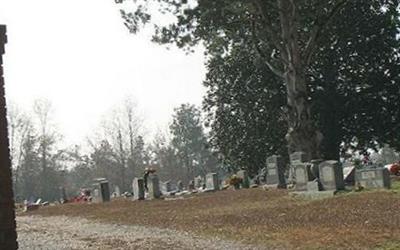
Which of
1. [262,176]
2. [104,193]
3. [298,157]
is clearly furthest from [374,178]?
[262,176]

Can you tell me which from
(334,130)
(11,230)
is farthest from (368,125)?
(11,230)

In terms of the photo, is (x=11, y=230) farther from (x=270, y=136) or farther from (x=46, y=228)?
(x=270, y=136)

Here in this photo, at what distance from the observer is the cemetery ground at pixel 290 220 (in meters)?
11.0

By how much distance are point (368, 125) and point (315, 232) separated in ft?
80.2

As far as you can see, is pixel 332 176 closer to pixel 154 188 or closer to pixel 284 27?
pixel 284 27

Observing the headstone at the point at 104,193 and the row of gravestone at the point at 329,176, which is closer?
the row of gravestone at the point at 329,176

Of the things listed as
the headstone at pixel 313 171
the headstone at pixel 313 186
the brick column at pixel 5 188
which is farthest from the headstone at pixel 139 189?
the brick column at pixel 5 188

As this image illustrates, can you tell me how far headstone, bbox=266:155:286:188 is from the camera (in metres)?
27.6

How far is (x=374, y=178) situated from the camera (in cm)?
2067

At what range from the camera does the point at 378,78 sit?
115 ft

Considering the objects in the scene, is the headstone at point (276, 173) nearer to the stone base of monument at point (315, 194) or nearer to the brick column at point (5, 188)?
the stone base of monument at point (315, 194)

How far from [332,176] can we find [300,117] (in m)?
4.98

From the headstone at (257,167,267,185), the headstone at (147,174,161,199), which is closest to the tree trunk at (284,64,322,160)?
the headstone at (147,174,161,199)

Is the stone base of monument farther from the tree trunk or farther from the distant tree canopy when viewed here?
the distant tree canopy
